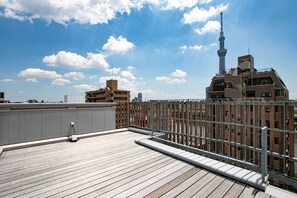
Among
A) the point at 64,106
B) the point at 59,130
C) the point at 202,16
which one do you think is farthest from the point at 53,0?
the point at 202,16

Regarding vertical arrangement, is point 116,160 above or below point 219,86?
below

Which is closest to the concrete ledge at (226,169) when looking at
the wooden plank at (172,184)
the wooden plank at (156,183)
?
the wooden plank at (172,184)

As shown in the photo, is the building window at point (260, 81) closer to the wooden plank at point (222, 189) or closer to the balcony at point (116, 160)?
the balcony at point (116, 160)

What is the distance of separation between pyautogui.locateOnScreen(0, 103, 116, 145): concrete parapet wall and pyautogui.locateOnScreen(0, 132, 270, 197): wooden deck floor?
27.9 inches

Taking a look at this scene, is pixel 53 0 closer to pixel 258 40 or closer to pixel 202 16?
pixel 202 16

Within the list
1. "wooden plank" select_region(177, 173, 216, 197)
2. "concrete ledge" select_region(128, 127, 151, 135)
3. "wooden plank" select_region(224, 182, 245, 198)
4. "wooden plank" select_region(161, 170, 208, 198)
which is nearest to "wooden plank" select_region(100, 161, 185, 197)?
"wooden plank" select_region(161, 170, 208, 198)

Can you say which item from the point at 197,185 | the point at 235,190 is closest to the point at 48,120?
the point at 197,185

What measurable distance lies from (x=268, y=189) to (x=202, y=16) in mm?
13154

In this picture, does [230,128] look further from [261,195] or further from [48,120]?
[48,120]

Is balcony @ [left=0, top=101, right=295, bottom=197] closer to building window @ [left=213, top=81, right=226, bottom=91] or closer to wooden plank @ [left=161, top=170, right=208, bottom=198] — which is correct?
wooden plank @ [left=161, top=170, right=208, bottom=198]

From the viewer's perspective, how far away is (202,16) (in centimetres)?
1221

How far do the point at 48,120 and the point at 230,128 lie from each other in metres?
5.34

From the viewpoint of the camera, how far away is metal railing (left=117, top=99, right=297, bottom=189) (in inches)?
104

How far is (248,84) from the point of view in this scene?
27078mm
